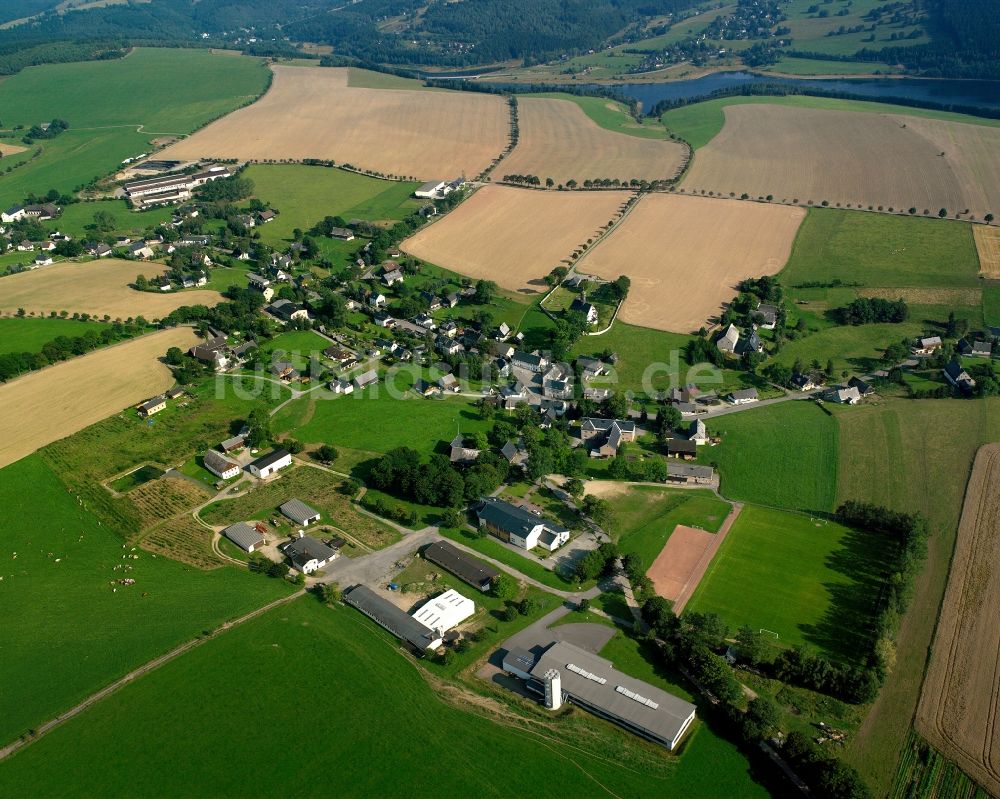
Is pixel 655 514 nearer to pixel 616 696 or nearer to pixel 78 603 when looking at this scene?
pixel 616 696

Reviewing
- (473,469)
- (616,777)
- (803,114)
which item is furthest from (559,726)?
(803,114)

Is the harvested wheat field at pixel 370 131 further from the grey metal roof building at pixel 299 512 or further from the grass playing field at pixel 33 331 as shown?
the grey metal roof building at pixel 299 512

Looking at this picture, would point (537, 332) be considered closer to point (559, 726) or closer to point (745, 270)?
point (745, 270)

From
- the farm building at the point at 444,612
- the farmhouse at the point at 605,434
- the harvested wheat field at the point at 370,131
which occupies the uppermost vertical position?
the harvested wheat field at the point at 370,131

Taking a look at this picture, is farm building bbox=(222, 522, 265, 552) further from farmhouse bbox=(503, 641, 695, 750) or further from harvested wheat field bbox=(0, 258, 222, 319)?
harvested wheat field bbox=(0, 258, 222, 319)

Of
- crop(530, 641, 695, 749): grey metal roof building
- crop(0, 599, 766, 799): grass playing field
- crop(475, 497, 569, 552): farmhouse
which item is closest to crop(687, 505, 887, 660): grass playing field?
crop(530, 641, 695, 749): grey metal roof building

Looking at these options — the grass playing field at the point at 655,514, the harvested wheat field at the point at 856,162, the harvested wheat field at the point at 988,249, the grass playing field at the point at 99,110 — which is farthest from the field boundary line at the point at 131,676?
the grass playing field at the point at 99,110
